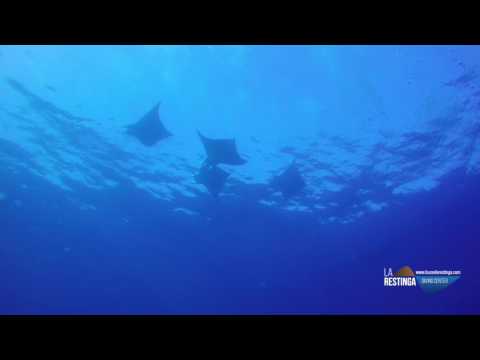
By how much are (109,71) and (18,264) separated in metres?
18.1

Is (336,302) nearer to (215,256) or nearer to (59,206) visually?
(215,256)

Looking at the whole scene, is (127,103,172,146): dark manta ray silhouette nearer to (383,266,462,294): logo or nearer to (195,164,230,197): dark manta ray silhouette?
(195,164,230,197): dark manta ray silhouette

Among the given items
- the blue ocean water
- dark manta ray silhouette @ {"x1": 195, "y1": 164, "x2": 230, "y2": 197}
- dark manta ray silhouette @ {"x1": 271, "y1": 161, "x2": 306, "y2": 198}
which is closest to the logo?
the blue ocean water

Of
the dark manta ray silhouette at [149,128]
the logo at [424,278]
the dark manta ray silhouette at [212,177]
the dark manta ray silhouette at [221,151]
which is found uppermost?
the dark manta ray silhouette at [149,128]

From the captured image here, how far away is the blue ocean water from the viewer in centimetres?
1037

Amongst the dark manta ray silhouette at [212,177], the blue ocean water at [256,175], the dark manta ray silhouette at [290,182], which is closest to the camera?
the blue ocean water at [256,175]

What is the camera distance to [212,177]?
12555 millimetres

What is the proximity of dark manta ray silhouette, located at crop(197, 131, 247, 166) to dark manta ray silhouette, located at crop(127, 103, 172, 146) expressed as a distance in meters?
1.55

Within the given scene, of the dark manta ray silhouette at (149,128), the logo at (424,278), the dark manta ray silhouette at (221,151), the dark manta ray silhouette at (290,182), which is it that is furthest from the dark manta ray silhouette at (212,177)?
the logo at (424,278)

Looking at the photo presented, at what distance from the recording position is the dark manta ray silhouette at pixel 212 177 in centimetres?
1239

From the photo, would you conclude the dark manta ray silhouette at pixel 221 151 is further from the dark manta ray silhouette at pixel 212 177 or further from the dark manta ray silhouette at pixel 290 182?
the dark manta ray silhouette at pixel 290 182

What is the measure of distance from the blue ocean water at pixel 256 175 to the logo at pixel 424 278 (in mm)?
386
